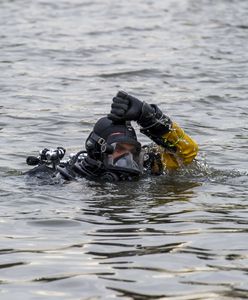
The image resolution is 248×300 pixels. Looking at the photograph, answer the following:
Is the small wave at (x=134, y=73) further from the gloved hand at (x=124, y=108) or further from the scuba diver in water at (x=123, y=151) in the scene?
the gloved hand at (x=124, y=108)

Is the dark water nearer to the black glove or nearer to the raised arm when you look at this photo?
the raised arm

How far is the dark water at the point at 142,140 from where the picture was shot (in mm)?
6676

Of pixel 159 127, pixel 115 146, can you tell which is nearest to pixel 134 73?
pixel 159 127

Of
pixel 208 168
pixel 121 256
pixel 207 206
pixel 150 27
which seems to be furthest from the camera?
pixel 150 27

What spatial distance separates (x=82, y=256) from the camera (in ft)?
23.3

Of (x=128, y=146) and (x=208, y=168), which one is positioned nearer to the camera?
(x=128, y=146)

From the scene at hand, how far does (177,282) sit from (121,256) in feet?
2.37

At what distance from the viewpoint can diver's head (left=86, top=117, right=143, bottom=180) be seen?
9391mm

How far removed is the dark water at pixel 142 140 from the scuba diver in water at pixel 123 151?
14 centimetres

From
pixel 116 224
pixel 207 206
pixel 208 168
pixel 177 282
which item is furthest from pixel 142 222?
pixel 208 168

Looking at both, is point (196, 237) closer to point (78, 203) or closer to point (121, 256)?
point (121, 256)

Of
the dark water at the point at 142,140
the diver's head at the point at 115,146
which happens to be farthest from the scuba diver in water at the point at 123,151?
the dark water at the point at 142,140

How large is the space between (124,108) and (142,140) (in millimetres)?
3620

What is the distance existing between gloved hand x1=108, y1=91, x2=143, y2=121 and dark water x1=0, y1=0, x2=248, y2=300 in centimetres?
72
